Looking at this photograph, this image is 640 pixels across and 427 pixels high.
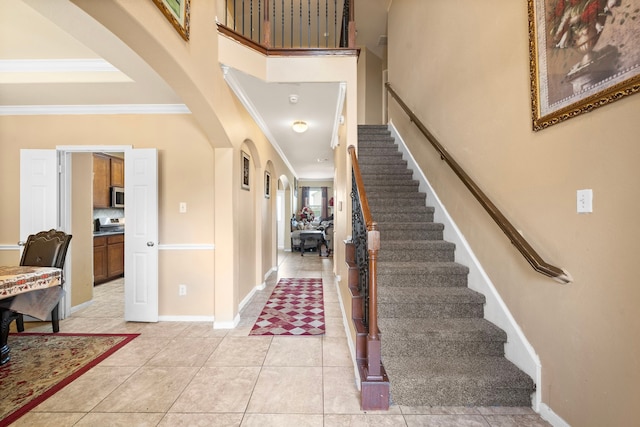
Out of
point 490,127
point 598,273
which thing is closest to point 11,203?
point 490,127

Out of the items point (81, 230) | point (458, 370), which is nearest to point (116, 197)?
point (81, 230)

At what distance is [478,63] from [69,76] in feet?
12.6

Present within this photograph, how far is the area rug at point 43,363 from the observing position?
6.00 ft

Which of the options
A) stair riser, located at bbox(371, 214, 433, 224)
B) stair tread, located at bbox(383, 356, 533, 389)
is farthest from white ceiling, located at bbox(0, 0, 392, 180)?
stair tread, located at bbox(383, 356, 533, 389)

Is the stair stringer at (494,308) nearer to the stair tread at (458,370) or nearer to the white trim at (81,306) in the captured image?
the stair tread at (458,370)

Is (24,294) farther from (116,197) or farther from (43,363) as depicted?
(116,197)

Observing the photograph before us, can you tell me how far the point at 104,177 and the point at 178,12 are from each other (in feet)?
15.4

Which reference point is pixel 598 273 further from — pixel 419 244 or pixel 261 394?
pixel 261 394

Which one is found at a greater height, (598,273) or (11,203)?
(11,203)

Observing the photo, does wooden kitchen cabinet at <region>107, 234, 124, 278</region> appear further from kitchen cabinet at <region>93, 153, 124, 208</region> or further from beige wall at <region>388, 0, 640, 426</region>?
beige wall at <region>388, 0, 640, 426</region>

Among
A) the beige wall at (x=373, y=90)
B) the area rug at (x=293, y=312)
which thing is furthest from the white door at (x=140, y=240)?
the beige wall at (x=373, y=90)

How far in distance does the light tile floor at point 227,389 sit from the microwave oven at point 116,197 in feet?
9.95

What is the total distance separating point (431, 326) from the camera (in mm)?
2078

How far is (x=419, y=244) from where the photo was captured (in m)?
2.74
